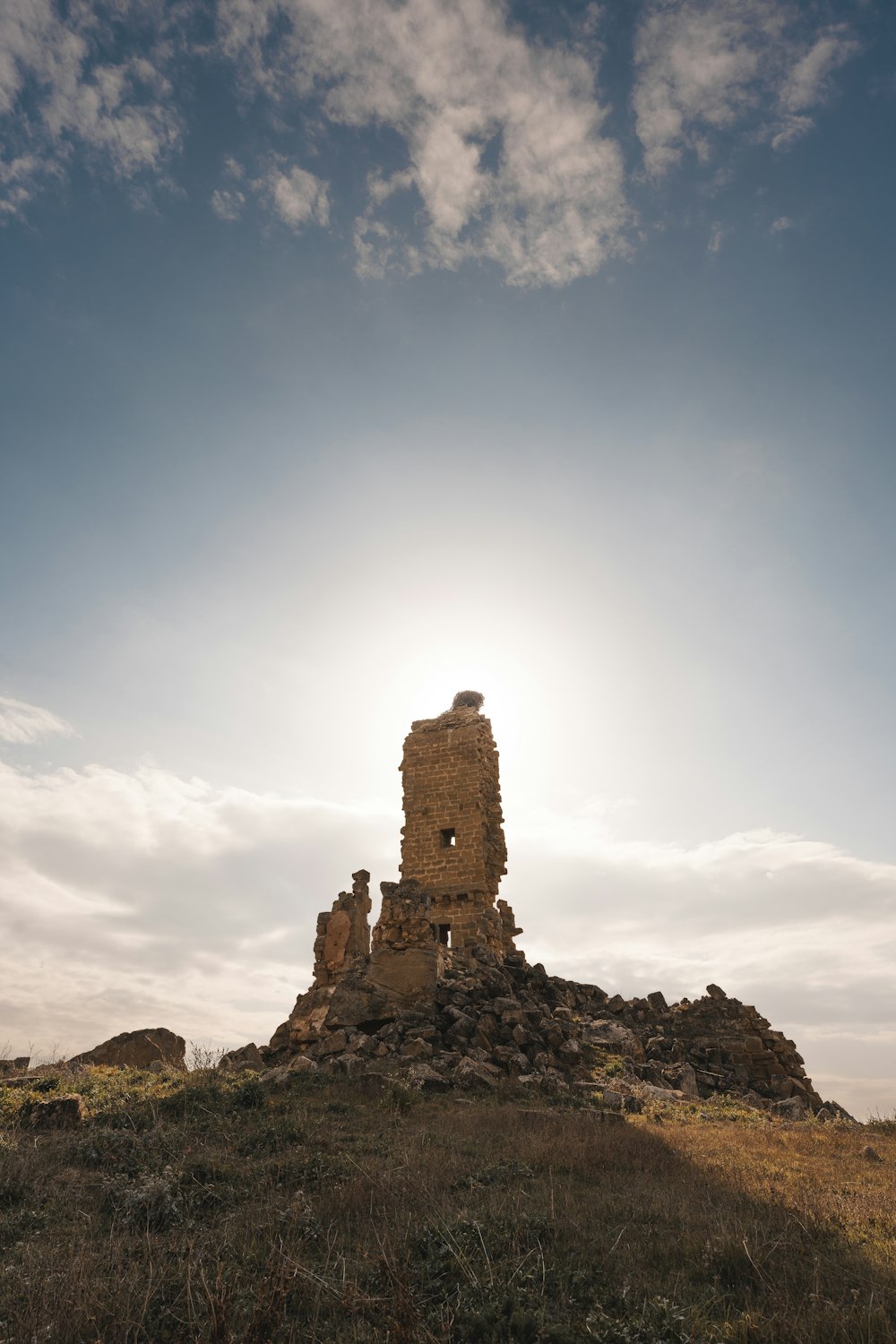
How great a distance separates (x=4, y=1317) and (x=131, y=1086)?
9.07 meters

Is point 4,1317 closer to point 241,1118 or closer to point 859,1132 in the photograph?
point 241,1118

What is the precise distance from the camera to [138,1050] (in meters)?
16.1

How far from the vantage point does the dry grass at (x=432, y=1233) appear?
424 cm

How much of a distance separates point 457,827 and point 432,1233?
55.3 ft

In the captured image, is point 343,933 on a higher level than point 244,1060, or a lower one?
higher

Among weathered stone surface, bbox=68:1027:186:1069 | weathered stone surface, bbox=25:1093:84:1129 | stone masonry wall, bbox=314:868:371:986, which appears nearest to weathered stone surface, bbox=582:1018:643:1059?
stone masonry wall, bbox=314:868:371:986

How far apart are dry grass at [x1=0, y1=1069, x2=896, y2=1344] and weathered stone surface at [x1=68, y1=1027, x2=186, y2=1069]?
20.0ft

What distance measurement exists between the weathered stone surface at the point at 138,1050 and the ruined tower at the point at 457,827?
7.36 meters

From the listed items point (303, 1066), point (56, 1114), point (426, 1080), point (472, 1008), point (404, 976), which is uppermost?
point (404, 976)

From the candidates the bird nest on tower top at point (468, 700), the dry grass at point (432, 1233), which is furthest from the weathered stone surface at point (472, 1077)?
the bird nest on tower top at point (468, 700)

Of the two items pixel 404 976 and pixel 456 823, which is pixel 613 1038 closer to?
pixel 404 976

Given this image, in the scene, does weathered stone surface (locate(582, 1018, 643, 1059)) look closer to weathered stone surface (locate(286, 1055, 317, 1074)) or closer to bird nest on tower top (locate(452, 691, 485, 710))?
weathered stone surface (locate(286, 1055, 317, 1074))

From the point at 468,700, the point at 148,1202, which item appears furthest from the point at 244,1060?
the point at 468,700

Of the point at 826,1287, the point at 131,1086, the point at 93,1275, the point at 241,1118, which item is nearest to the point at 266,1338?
the point at 93,1275
